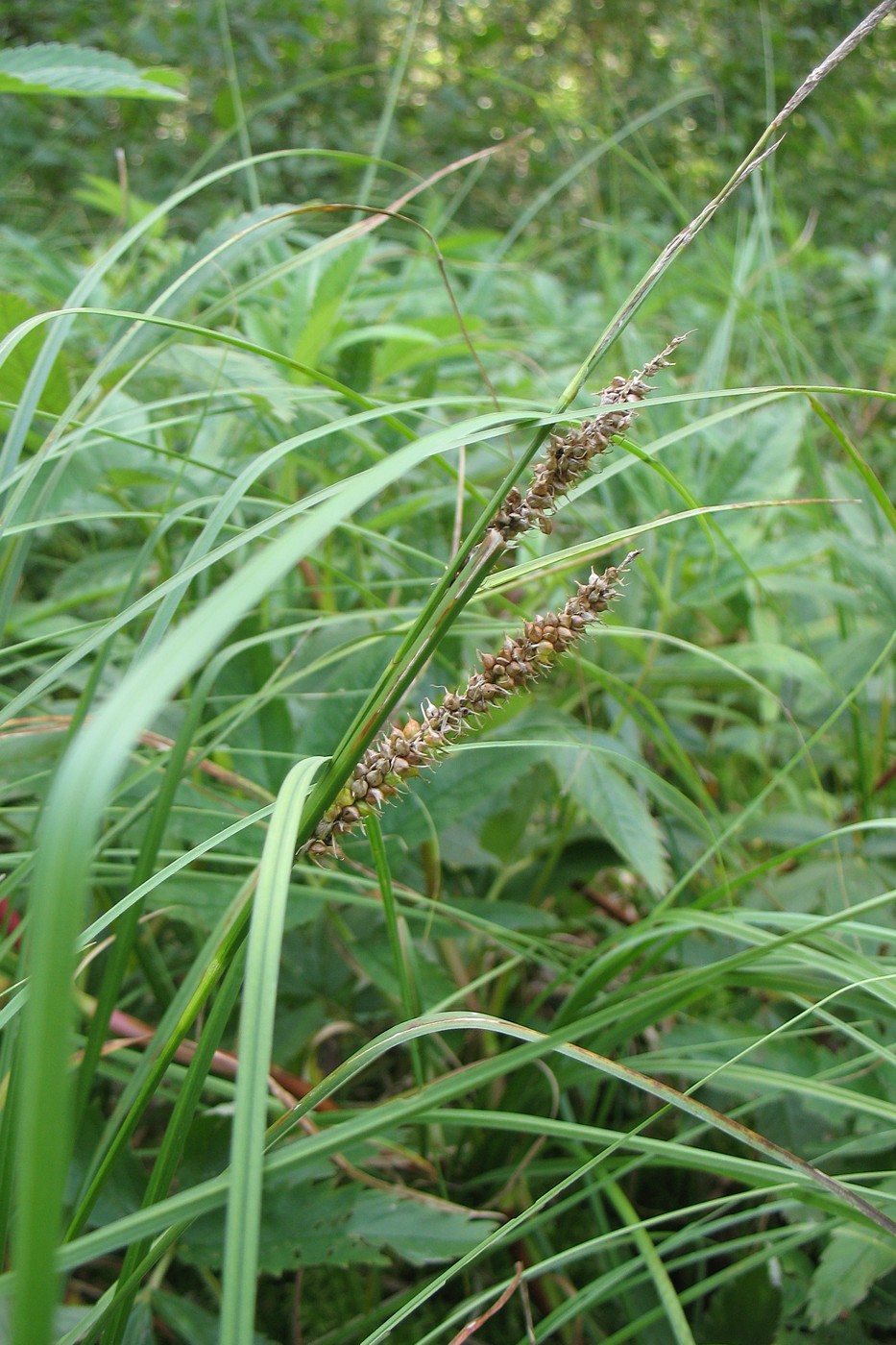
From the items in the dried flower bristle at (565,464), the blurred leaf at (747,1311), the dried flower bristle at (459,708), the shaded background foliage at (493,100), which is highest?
the shaded background foliage at (493,100)

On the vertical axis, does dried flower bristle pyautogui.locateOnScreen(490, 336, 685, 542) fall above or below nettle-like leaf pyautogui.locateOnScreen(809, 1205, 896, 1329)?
above

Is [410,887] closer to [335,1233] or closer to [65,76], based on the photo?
[335,1233]

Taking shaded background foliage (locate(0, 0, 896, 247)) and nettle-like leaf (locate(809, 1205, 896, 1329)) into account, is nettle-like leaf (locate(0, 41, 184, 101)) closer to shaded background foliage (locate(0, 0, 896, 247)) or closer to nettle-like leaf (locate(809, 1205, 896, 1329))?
nettle-like leaf (locate(809, 1205, 896, 1329))

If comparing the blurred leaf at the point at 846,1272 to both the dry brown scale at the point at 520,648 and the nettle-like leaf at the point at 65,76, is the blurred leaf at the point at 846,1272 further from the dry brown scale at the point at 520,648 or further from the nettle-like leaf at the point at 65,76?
the nettle-like leaf at the point at 65,76

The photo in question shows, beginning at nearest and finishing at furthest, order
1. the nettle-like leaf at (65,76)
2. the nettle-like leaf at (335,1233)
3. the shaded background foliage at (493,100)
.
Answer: the nettle-like leaf at (335,1233) → the nettle-like leaf at (65,76) → the shaded background foliage at (493,100)

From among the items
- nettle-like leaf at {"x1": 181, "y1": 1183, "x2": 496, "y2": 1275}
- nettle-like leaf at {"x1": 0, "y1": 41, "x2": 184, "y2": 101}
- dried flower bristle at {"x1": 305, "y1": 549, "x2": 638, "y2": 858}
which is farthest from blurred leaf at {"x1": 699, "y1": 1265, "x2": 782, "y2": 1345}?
nettle-like leaf at {"x1": 0, "y1": 41, "x2": 184, "y2": 101}

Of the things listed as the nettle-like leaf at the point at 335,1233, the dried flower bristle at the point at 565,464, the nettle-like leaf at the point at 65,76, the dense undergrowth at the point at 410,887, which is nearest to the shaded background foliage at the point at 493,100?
the nettle-like leaf at the point at 65,76

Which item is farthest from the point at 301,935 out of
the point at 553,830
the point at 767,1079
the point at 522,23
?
the point at 522,23
